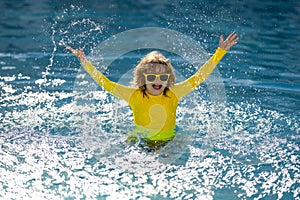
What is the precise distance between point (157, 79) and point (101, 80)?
0.47 m

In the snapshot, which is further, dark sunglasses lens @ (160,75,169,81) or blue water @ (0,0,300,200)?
dark sunglasses lens @ (160,75,169,81)

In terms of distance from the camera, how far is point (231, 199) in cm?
400

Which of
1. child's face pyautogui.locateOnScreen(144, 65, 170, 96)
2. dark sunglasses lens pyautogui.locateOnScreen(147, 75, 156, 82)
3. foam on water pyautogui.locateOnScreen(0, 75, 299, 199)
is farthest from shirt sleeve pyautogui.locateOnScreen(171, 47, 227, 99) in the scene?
foam on water pyautogui.locateOnScreen(0, 75, 299, 199)

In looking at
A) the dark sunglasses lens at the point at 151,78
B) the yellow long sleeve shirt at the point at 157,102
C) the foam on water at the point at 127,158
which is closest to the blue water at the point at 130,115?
the foam on water at the point at 127,158

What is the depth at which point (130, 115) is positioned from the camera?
5453 mm

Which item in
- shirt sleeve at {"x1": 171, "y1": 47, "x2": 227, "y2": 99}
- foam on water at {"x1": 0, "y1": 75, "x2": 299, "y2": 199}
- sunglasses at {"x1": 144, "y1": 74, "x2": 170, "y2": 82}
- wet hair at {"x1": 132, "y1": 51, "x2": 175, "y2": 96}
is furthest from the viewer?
shirt sleeve at {"x1": 171, "y1": 47, "x2": 227, "y2": 99}

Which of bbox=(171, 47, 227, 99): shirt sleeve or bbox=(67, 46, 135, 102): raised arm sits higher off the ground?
bbox=(171, 47, 227, 99): shirt sleeve

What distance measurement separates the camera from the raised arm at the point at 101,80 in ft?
14.8

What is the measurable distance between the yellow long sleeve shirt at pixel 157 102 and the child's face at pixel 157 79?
0.06 metres

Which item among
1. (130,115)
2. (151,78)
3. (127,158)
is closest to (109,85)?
(151,78)

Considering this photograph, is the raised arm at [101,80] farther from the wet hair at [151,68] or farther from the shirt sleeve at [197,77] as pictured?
the shirt sleeve at [197,77]

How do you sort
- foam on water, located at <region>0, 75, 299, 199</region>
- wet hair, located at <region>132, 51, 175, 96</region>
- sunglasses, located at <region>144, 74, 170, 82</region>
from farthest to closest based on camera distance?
1. wet hair, located at <region>132, 51, 175, 96</region>
2. sunglasses, located at <region>144, 74, 170, 82</region>
3. foam on water, located at <region>0, 75, 299, 199</region>

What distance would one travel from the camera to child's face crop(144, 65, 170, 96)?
14.6ft

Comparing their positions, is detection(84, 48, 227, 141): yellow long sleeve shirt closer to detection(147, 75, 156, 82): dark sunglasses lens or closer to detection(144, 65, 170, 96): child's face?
detection(144, 65, 170, 96): child's face
